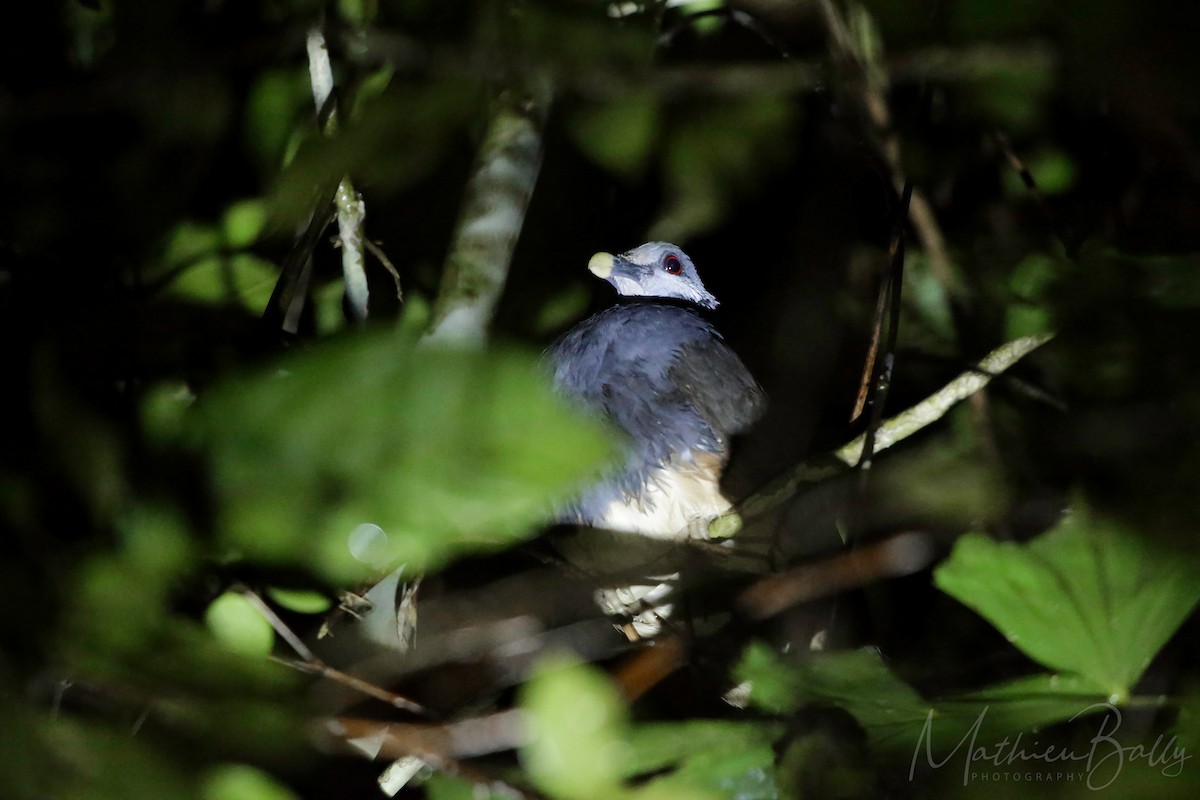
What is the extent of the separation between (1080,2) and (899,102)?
7.85 ft

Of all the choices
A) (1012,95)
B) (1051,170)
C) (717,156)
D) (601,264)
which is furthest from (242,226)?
(1051,170)

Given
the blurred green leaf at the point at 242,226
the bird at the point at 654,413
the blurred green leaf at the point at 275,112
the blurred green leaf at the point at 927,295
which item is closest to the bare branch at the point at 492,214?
the bird at the point at 654,413

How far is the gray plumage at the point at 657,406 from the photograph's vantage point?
2471 mm

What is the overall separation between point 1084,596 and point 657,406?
1.12m

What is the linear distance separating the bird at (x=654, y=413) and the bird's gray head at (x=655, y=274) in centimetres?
38

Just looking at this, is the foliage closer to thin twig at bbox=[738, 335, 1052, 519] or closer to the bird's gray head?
thin twig at bbox=[738, 335, 1052, 519]

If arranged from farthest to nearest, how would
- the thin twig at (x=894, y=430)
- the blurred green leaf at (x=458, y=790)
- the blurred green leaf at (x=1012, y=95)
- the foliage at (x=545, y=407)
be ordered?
the thin twig at (x=894, y=430)
the blurred green leaf at (x=1012, y=95)
the blurred green leaf at (x=458, y=790)
the foliage at (x=545, y=407)

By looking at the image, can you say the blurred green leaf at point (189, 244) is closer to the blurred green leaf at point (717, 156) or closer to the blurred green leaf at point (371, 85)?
the blurred green leaf at point (371, 85)

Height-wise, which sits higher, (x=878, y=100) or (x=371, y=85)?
(x=371, y=85)

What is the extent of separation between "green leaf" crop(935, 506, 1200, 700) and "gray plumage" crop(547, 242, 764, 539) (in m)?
0.73

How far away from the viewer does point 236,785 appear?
950mm

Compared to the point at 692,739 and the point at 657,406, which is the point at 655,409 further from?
the point at 692,739

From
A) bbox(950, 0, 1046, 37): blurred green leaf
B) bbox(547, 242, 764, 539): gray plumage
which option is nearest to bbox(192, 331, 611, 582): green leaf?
bbox(950, 0, 1046, 37): blurred green leaf

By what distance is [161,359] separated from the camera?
80.8 inches
